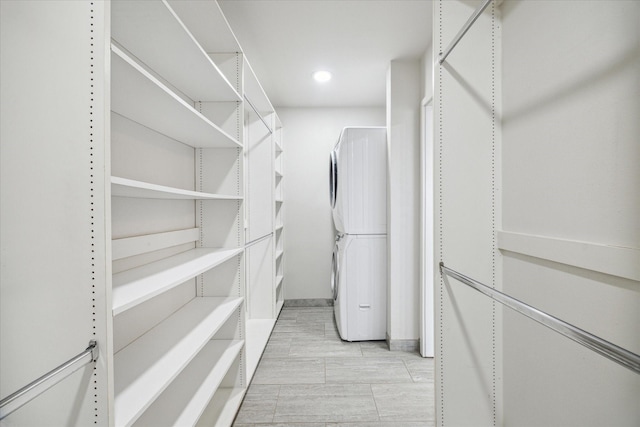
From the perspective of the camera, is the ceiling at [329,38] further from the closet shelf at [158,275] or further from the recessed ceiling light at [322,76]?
the closet shelf at [158,275]

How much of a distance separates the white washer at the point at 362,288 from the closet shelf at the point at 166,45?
171 cm

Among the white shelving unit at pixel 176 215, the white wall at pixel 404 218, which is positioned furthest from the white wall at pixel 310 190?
the white shelving unit at pixel 176 215

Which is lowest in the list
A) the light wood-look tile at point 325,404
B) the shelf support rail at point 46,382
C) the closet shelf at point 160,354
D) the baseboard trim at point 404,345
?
the light wood-look tile at point 325,404

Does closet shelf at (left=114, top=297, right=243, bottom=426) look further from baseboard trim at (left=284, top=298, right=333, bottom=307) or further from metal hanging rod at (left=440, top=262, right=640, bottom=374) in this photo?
baseboard trim at (left=284, top=298, right=333, bottom=307)

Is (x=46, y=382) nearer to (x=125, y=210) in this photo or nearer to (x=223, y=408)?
(x=125, y=210)

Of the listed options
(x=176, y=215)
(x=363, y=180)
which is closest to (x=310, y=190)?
(x=363, y=180)

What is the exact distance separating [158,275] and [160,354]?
0.33 metres

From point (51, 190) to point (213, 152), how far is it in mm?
1238

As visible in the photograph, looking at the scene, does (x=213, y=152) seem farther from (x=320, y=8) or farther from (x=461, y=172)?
(x=461, y=172)

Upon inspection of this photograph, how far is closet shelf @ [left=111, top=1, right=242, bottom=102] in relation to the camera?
1034 millimetres

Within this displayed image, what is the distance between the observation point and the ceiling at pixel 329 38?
1928mm

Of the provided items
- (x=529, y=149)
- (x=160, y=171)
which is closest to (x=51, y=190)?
(x=160, y=171)

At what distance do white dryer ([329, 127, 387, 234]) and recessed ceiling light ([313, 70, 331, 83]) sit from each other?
2.03 feet

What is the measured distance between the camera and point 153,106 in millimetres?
1159
